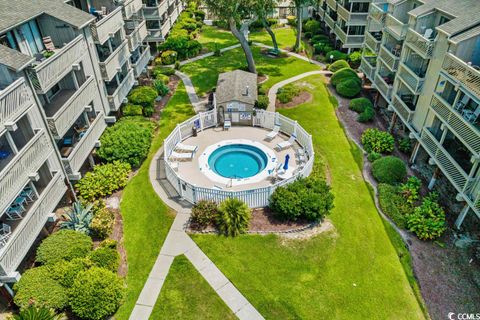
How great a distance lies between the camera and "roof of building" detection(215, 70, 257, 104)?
3300cm

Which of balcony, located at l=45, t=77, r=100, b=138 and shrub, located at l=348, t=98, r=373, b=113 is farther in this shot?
shrub, located at l=348, t=98, r=373, b=113

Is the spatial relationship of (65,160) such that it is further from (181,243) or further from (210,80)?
(210,80)

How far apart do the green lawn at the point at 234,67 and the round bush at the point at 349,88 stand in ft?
27.5

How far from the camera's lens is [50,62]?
20.5 metres

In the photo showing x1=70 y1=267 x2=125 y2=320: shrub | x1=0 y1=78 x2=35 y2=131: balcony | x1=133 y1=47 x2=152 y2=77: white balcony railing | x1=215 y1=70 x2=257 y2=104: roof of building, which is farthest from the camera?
x1=133 y1=47 x2=152 y2=77: white balcony railing

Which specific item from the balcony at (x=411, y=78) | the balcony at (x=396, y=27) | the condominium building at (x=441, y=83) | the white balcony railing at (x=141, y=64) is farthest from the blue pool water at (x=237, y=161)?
the balcony at (x=396, y=27)

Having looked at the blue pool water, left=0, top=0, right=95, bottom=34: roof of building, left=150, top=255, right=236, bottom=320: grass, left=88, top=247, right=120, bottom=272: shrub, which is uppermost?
left=0, top=0, right=95, bottom=34: roof of building

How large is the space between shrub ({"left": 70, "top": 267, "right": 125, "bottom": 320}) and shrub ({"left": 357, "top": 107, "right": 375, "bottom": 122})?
2731 centimetres

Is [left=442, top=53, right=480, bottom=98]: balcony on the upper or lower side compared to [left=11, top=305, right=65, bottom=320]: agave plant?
upper

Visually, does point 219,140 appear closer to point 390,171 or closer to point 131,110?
point 131,110

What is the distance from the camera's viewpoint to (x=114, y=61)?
1175 inches

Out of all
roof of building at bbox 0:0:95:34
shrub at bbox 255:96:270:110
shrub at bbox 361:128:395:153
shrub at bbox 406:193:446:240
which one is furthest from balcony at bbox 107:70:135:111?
shrub at bbox 406:193:446:240

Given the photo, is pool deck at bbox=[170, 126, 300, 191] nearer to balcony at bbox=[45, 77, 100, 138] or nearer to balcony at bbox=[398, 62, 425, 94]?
balcony at bbox=[45, 77, 100, 138]

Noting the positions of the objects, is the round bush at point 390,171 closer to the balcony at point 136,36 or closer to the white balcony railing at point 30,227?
the white balcony railing at point 30,227
